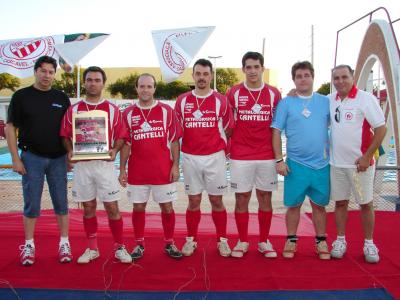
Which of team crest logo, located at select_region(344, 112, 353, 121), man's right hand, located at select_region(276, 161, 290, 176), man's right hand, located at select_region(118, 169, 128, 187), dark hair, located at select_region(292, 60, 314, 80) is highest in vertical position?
dark hair, located at select_region(292, 60, 314, 80)

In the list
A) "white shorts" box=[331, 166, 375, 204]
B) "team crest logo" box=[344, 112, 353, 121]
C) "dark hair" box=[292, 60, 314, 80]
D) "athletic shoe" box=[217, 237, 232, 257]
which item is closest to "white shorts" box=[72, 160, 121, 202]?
"athletic shoe" box=[217, 237, 232, 257]

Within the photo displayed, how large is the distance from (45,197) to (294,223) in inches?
234

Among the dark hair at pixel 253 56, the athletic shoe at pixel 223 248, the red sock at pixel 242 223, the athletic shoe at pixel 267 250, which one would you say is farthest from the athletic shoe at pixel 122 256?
the dark hair at pixel 253 56

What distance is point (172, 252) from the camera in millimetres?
3855

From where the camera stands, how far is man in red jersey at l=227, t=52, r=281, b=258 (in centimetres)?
386

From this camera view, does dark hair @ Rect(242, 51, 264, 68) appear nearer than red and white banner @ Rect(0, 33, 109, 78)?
Yes

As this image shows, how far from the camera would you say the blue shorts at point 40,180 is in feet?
12.0

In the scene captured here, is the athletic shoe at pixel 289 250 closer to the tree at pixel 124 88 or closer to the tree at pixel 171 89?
the tree at pixel 171 89

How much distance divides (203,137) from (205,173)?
356 mm

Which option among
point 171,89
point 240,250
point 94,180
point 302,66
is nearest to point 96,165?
point 94,180

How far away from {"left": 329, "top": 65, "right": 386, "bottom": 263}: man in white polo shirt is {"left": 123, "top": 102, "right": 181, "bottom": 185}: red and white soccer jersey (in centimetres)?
152

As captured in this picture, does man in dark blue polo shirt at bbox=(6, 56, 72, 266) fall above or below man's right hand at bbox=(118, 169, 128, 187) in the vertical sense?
above

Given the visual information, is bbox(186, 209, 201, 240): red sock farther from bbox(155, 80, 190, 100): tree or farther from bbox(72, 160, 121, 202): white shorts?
bbox(155, 80, 190, 100): tree

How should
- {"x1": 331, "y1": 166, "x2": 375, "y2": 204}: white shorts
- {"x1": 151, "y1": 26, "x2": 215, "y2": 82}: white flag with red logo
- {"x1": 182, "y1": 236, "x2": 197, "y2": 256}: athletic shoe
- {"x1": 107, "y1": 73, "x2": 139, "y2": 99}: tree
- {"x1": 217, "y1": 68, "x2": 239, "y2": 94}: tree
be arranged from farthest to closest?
{"x1": 217, "y1": 68, "x2": 239, "y2": 94}: tree, {"x1": 107, "y1": 73, "x2": 139, "y2": 99}: tree, {"x1": 151, "y1": 26, "x2": 215, "y2": 82}: white flag with red logo, {"x1": 182, "y1": 236, "x2": 197, "y2": 256}: athletic shoe, {"x1": 331, "y1": 166, "x2": 375, "y2": 204}: white shorts
